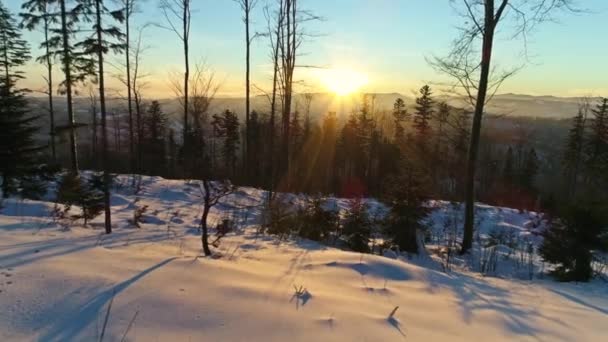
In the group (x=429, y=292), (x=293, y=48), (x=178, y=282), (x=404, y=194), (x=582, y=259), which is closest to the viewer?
(x=178, y=282)

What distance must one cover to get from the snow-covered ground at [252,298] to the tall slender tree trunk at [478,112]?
3.86 meters

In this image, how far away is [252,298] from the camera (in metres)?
2.98

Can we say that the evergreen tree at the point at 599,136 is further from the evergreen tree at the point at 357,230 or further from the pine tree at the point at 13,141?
the pine tree at the point at 13,141

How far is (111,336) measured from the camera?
7.36 feet

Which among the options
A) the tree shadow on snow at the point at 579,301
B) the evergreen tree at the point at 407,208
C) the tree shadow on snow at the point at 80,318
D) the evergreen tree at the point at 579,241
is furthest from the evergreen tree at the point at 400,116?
the tree shadow on snow at the point at 80,318

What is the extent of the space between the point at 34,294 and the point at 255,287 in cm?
164

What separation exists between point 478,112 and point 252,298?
8.00 metres

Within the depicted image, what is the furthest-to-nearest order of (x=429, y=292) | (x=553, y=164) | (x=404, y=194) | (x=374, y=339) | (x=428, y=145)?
(x=553, y=164), (x=428, y=145), (x=404, y=194), (x=429, y=292), (x=374, y=339)

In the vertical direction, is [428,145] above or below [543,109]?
below

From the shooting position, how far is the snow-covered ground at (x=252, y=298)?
2.44 metres

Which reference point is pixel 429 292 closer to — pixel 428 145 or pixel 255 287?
pixel 255 287

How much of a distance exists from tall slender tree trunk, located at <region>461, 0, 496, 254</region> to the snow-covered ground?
386 cm

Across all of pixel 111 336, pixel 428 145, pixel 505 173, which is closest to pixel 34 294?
pixel 111 336

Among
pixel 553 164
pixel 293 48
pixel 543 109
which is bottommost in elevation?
pixel 553 164
